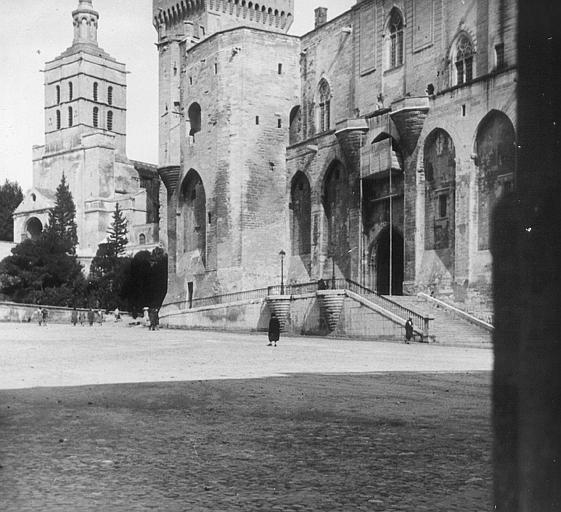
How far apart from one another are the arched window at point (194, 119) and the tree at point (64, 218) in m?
21.0

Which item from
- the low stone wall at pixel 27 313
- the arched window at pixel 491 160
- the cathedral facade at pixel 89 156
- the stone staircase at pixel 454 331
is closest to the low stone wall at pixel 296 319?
the stone staircase at pixel 454 331

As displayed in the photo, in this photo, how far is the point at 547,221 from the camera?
375 centimetres

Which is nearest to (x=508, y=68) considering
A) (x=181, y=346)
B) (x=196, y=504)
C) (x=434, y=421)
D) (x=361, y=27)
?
(x=361, y=27)

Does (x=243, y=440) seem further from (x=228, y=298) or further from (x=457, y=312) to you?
(x=228, y=298)

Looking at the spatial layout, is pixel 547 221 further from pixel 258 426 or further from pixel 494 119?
pixel 494 119

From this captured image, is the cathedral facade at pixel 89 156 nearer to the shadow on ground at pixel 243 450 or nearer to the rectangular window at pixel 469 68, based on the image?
the rectangular window at pixel 469 68

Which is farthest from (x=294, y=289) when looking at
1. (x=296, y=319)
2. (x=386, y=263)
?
(x=296, y=319)

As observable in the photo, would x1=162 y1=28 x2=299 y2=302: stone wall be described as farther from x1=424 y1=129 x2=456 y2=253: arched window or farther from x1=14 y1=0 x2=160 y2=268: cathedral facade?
x1=14 y1=0 x2=160 y2=268: cathedral facade

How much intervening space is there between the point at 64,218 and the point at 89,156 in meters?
10.1

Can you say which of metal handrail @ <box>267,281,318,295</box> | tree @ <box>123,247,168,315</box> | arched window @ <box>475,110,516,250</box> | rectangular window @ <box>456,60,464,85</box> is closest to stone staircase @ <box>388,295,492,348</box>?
arched window @ <box>475,110,516,250</box>

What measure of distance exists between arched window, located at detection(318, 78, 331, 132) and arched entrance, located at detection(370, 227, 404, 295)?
9.10 metres

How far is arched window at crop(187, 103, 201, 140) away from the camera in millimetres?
48656

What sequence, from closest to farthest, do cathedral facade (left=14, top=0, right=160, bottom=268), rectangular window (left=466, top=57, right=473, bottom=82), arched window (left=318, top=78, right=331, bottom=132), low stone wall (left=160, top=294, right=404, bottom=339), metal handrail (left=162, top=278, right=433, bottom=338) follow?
metal handrail (left=162, top=278, right=433, bottom=338)
low stone wall (left=160, top=294, right=404, bottom=339)
rectangular window (left=466, top=57, right=473, bottom=82)
arched window (left=318, top=78, right=331, bottom=132)
cathedral facade (left=14, top=0, right=160, bottom=268)

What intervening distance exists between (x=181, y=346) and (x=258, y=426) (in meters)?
16.3
